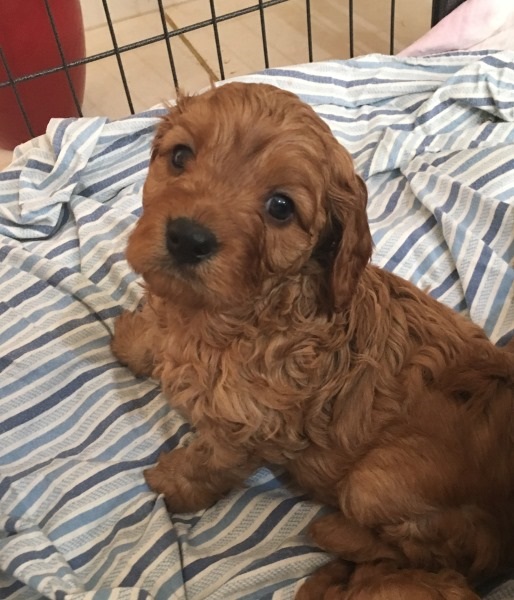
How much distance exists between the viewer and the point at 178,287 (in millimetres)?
1611

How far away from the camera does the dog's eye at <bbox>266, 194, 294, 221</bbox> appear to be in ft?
5.41

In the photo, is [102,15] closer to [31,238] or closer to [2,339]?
[31,238]

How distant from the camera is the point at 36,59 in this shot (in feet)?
11.2

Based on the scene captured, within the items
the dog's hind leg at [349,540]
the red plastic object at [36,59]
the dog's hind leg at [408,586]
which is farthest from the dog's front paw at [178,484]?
the red plastic object at [36,59]

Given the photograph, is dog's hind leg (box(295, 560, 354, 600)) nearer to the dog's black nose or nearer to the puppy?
the puppy

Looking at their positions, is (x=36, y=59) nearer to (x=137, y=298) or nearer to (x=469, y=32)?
(x=137, y=298)

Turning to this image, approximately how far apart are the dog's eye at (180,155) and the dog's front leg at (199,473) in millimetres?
750

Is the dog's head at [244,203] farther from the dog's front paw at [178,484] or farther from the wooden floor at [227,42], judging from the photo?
the wooden floor at [227,42]

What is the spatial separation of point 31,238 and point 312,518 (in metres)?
1.55

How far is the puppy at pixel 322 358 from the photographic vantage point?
162 centimetres

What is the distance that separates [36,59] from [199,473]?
7.56 ft

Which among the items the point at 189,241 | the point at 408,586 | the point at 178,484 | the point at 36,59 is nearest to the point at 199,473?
the point at 178,484

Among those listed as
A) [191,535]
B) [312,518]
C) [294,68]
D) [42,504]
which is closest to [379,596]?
[312,518]

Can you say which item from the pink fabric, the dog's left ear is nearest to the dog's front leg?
the dog's left ear
